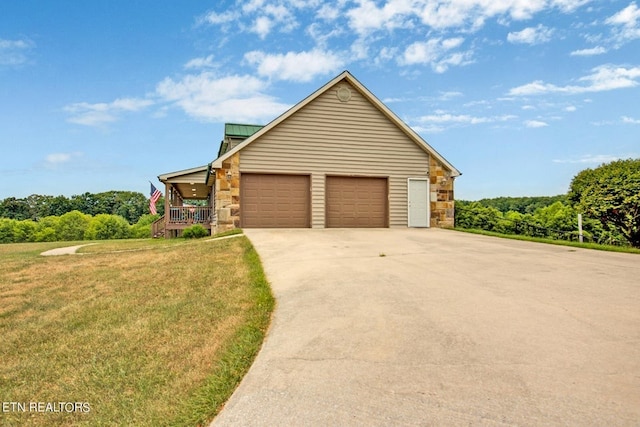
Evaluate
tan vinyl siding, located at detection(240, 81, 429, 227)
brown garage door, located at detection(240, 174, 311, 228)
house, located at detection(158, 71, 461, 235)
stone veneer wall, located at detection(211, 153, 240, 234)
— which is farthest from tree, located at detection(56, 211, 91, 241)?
tan vinyl siding, located at detection(240, 81, 429, 227)

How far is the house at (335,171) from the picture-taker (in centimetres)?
1419

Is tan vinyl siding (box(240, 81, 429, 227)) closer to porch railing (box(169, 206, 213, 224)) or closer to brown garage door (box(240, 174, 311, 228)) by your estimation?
brown garage door (box(240, 174, 311, 228))

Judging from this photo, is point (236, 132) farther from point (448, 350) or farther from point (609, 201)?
point (448, 350)

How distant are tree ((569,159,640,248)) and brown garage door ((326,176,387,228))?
7.29 m

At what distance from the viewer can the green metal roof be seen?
68.7ft

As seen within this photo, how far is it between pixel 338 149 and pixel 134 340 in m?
11.7

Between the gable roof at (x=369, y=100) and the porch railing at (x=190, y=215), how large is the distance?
657 cm

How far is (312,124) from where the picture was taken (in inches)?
582

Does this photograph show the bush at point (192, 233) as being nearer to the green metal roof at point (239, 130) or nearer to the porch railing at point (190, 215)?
the porch railing at point (190, 215)

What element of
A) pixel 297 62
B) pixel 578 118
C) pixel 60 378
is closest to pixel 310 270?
pixel 60 378

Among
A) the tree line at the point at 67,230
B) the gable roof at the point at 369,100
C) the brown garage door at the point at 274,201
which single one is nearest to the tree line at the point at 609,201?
the gable roof at the point at 369,100

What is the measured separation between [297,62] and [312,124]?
555 cm

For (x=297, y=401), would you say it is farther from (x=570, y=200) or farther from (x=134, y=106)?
(x=134, y=106)

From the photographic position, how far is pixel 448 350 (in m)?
3.37
